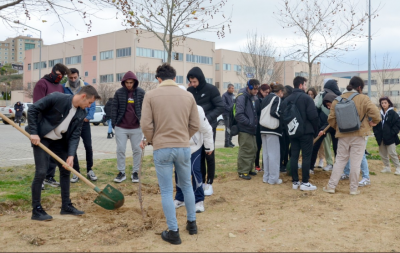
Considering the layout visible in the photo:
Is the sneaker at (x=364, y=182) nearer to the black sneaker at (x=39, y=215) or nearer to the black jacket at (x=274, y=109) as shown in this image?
the black jacket at (x=274, y=109)

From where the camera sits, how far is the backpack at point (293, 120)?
6426 millimetres

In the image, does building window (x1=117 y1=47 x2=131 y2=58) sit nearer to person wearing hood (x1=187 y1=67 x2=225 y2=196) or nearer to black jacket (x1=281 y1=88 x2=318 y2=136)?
black jacket (x1=281 y1=88 x2=318 y2=136)

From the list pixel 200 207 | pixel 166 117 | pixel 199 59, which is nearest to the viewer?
pixel 166 117

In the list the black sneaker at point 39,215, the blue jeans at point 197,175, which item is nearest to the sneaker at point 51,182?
the black sneaker at point 39,215

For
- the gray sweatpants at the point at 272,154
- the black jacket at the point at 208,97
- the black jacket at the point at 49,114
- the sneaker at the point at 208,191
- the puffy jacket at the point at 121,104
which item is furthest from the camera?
the gray sweatpants at the point at 272,154

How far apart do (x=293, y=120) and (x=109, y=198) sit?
3428mm

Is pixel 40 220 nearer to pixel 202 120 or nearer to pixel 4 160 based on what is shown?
pixel 202 120

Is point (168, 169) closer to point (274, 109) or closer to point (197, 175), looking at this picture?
point (197, 175)

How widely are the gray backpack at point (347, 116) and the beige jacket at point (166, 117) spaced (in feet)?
10.6

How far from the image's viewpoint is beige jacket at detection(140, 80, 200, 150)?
12.7 ft

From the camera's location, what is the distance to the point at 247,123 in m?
7.03

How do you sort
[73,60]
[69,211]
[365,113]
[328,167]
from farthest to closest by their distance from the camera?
[73,60] → [328,167] → [365,113] → [69,211]

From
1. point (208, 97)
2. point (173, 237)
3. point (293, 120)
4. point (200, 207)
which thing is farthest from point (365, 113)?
point (173, 237)

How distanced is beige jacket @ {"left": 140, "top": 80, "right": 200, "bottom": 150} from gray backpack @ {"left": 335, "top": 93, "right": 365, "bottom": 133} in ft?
10.6
